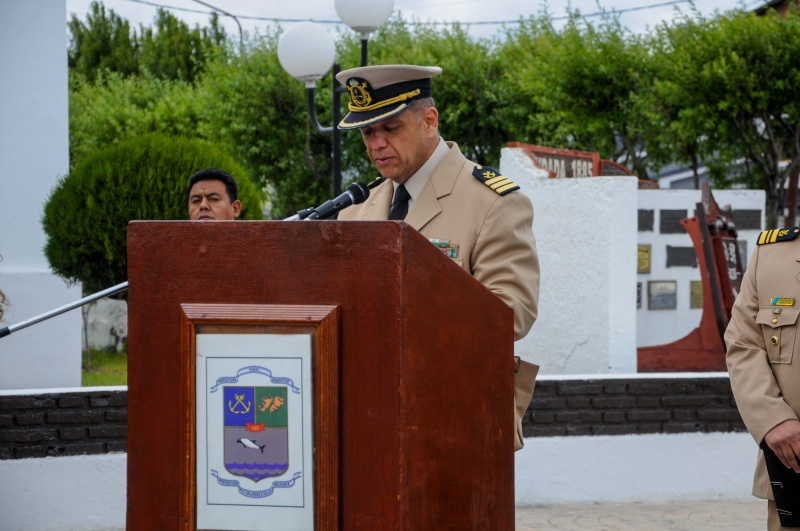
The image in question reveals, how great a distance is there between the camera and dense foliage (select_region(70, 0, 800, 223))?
1477 centimetres

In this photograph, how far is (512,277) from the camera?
2492 mm

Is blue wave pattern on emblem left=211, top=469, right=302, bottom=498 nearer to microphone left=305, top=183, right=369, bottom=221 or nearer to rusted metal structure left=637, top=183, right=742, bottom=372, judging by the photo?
microphone left=305, top=183, right=369, bottom=221

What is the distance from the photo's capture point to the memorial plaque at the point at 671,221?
8398 millimetres

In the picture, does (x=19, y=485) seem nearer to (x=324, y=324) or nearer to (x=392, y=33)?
(x=324, y=324)

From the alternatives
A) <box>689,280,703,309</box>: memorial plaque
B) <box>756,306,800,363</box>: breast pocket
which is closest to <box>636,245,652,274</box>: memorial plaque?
<box>689,280,703,309</box>: memorial plaque

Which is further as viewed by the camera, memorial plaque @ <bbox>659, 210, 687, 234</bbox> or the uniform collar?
memorial plaque @ <bbox>659, 210, 687, 234</bbox>

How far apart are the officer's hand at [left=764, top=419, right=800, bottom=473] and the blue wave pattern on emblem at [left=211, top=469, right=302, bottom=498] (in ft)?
6.10

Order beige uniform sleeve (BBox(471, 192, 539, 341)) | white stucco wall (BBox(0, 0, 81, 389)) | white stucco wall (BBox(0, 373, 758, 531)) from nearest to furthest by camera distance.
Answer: beige uniform sleeve (BBox(471, 192, 539, 341)) → white stucco wall (BBox(0, 373, 758, 531)) → white stucco wall (BBox(0, 0, 81, 389))

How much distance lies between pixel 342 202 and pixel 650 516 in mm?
4234

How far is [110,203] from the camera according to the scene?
7.51m

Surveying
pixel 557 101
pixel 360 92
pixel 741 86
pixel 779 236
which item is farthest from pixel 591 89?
pixel 360 92

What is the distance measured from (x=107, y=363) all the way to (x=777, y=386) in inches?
393

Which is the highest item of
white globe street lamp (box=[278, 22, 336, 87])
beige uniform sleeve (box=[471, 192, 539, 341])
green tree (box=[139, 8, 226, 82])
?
green tree (box=[139, 8, 226, 82])

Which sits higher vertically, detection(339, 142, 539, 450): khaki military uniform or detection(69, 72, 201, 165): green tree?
detection(69, 72, 201, 165): green tree
